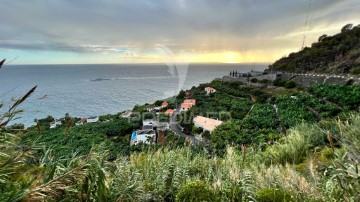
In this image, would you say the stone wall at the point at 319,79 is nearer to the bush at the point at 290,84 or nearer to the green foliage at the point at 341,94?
the bush at the point at 290,84

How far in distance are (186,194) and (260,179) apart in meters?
0.85

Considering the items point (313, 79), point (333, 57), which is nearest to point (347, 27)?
point (333, 57)

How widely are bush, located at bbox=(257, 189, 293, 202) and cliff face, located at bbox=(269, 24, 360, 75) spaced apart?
26.7 m

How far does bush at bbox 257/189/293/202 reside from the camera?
7.46ft

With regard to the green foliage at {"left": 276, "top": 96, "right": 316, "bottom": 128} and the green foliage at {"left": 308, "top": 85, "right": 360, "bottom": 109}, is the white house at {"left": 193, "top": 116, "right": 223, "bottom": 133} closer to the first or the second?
the green foliage at {"left": 276, "top": 96, "right": 316, "bottom": 128}

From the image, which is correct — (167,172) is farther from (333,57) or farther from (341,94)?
(333,57)

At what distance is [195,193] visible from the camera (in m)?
2.57

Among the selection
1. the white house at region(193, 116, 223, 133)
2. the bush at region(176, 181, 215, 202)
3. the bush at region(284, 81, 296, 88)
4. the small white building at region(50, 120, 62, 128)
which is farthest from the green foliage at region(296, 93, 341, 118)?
the small white building at region(50, 120, 62, 128)

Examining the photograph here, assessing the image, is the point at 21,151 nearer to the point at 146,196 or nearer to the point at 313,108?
the point at 146,196

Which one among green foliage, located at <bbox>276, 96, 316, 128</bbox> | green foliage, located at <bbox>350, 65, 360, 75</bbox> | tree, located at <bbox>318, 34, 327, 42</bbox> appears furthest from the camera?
tree, located at <bbox>318, 34, 327, 42</bbox>

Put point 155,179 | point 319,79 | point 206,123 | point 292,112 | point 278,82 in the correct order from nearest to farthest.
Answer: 1. point 155,179
2. point 292,112
3. point 206,123
4. point 319,79
5. point 278,82

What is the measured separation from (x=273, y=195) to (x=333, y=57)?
119 ft

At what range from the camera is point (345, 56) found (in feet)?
99.1

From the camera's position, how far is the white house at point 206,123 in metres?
20.4
